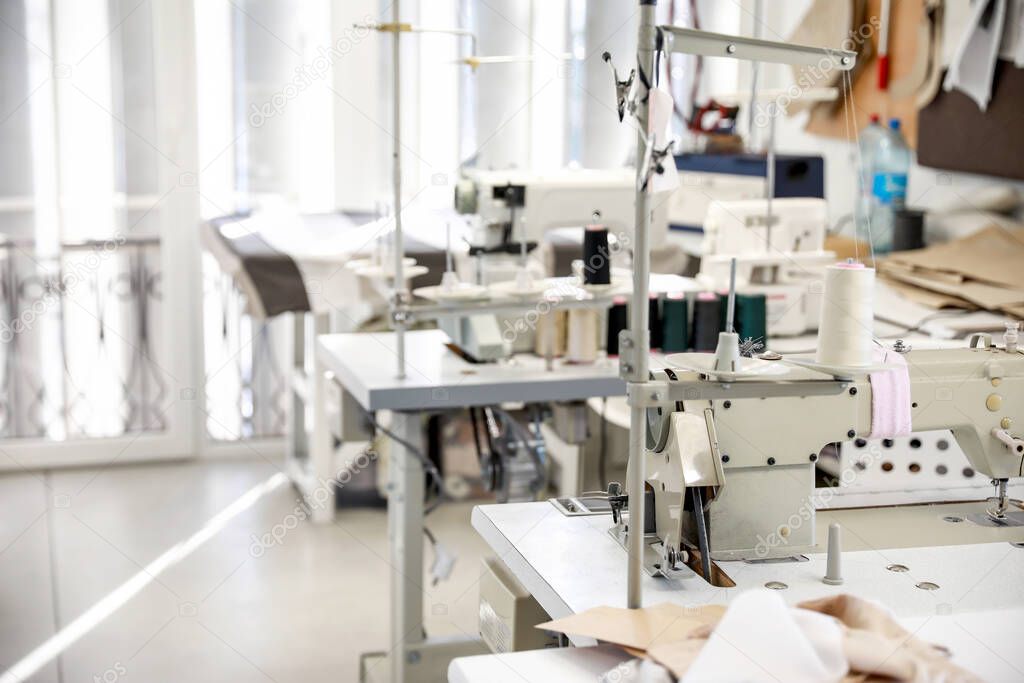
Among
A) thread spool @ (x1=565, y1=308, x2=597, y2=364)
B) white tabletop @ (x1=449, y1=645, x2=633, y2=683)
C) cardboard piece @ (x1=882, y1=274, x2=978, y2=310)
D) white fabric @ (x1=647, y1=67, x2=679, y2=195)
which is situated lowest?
white tabletop @ (x1=449, y1=645, x2=633, y2=683)

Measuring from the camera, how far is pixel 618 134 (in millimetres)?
4992

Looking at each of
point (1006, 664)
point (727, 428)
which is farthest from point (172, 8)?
point (1006, 664)

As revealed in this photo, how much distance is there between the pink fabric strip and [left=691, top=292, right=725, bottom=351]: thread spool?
1158mm

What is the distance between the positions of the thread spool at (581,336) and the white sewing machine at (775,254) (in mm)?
372

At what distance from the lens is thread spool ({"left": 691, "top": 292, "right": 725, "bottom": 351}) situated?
2.81 m

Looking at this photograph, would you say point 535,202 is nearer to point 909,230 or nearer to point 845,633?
point 909,230

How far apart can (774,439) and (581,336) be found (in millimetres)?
1220

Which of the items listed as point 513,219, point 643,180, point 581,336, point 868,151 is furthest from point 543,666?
point 868,151

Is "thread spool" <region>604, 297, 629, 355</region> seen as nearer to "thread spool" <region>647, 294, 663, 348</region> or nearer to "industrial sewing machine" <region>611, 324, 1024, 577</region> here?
"thread spool" <region>647, 294, 663, 348</region>

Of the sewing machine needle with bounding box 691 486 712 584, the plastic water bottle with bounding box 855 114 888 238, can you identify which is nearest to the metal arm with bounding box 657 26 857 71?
the sewing machine needle with bounding box 691 486 712 584

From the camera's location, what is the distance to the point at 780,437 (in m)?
1.61

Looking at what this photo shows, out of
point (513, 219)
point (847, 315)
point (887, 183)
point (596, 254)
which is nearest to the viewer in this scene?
point (847, 315)

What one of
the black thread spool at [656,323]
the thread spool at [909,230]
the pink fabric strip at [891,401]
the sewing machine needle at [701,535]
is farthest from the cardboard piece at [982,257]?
the sewing machine needle at [701,535]

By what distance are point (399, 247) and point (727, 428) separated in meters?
1.13
